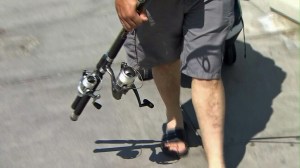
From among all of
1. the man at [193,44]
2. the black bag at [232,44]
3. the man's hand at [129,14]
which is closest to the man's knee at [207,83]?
the man at [193,44]

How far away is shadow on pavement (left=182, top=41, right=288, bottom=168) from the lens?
3.43 m

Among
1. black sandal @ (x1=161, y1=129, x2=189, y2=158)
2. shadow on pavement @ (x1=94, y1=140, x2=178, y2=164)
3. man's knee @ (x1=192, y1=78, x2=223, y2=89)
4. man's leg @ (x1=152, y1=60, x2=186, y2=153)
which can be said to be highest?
man's knee @ (x1=192, y1=78, x2=223, y2=89)

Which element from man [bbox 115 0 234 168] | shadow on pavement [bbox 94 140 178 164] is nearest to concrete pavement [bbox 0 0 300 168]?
shadow on pavement [bbox 94 140 178 164]

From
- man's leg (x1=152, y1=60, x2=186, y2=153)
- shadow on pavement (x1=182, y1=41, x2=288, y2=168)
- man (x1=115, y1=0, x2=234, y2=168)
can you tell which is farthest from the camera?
shadow on pavement (x1=182, y1=41, x2=288, y2=168)

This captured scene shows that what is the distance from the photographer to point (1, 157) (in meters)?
3.34

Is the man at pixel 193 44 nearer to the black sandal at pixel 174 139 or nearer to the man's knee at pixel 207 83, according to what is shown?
the man's knee at pixel 207 83

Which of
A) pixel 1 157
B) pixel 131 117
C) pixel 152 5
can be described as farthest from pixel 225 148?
pixel 1 157

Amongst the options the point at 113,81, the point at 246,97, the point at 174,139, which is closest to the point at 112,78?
the point at 113,81

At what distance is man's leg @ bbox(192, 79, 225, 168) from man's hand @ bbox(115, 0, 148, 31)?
48cm

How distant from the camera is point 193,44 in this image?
2764 mm

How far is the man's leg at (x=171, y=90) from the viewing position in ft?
10.4

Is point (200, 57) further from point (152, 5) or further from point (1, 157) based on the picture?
point (1, 157)

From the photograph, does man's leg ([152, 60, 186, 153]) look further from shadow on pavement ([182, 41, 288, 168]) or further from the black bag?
the black bag

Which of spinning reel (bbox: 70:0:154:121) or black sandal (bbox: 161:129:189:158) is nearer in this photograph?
spinning reel (bbox: 70:0:154:121)
